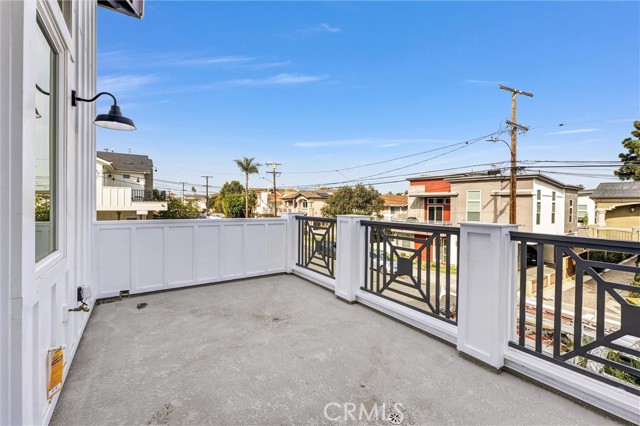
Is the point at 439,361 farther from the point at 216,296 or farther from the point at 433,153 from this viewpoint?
the point at 433,153

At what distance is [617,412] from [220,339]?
8.38ft

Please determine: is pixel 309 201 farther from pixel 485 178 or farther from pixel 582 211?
pixel 582 211

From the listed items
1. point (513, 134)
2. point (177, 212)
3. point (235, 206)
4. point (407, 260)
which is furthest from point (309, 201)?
point (407, 260)

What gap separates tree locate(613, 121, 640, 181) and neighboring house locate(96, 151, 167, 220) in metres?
23.6

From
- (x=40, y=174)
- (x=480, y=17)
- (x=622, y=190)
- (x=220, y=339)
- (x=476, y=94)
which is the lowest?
(x=220, y=339)

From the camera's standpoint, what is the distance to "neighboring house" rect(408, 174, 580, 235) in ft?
45.7

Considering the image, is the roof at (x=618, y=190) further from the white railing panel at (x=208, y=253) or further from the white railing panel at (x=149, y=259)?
the white railing panel at (x=149, y=259)

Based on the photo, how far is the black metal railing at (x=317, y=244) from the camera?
3840 mm

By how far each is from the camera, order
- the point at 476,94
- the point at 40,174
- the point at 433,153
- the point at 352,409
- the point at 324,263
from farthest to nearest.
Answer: the point at 433,153 → the point at 476,94 → the point at 324,263 → the point at 352,409 → the point at 40,174

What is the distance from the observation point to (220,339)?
2.37 metres

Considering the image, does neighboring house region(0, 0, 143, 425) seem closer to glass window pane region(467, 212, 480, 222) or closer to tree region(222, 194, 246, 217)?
glass window pane region(467, 212, 480, 222)

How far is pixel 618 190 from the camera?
49.2 ft

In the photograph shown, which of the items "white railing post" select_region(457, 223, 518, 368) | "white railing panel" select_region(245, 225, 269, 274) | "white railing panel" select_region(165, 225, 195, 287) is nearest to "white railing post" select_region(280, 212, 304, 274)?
"white railing panel" select_region(245, 225, 269, 274)

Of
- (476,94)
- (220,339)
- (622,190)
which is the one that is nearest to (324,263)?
(220,339)
